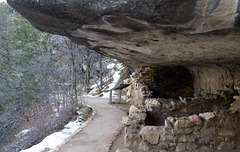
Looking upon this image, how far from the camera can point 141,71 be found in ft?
26.1

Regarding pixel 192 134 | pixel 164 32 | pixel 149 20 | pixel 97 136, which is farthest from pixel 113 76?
pixel 149 20

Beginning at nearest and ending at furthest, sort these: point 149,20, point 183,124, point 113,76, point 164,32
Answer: point 149,20, point 164,32, point 183,124, point 113,76

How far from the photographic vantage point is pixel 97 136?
4.83 meters

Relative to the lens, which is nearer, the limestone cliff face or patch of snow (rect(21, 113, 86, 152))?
the limestone cliff face

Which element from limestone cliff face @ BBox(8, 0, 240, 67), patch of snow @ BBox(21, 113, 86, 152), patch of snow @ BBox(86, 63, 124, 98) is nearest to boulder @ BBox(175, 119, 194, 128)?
limestone cliff face @ BBox(8, 0, 240, 67)

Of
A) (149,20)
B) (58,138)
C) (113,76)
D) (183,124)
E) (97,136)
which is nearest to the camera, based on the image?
(149,20)

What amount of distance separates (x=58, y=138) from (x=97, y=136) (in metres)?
0.93

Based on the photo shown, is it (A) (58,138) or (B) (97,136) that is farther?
(B) (97,136)

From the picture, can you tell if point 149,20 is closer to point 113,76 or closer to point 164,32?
point 164,32

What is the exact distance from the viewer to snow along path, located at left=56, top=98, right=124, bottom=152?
4.06 metres

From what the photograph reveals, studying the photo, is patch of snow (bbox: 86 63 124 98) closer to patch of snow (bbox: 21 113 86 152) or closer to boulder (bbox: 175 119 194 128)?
patch of snow (bbox: 21 113 86 152)

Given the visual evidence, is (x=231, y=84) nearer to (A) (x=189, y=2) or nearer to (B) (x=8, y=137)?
(A) (x=189, y=2)

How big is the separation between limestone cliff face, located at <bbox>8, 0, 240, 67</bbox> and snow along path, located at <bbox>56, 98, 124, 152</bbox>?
2.33 metres

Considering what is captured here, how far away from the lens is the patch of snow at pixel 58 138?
13.5 ft
